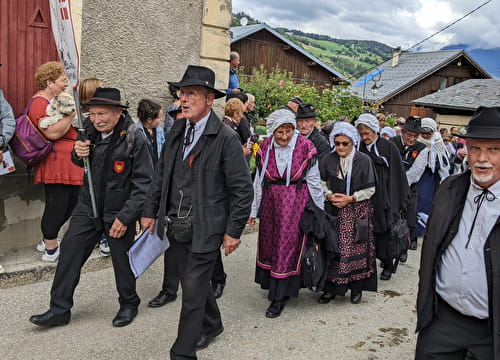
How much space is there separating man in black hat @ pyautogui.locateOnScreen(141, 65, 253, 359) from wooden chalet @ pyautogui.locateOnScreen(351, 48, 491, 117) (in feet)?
104

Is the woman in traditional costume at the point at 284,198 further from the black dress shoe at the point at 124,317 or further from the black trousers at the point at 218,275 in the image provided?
the black dress shoe at the point at 124,317

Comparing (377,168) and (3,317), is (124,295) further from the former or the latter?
(377,168)

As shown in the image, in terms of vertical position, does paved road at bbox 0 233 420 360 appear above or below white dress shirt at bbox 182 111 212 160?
below

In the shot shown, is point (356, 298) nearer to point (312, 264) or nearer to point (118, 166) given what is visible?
point (312, 264)

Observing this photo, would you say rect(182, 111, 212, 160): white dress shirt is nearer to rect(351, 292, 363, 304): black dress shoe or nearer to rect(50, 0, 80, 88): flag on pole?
rect(50, 0, 80, 88): flag on pole

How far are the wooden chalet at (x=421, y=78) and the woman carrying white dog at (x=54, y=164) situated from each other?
30670mm

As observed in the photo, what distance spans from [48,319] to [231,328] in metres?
1.55

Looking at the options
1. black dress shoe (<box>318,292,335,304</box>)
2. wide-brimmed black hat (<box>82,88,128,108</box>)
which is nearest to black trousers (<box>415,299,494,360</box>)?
black dress shoe (<box>318,292,335,304</box>)

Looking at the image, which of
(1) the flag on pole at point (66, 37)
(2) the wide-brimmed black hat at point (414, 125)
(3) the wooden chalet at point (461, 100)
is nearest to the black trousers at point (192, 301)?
(1) the flag on pole at point (66, 37)

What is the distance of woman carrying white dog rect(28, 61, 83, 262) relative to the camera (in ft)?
15.4

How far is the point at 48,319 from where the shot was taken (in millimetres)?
3807

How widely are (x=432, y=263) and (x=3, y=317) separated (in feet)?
11.6

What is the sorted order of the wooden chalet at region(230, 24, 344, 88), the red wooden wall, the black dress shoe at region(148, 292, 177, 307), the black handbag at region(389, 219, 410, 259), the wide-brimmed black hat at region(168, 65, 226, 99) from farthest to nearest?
1. the wooden chalet at region(230, 24, 344, 88)
2. the black handbag at region(389, 219, 410, 259)
3. the red wooden wall
4. the black dress shoe at region(148, 292, 177, 307)
5. the wide-brimmed black hat at region(168, 65, 226, 99)

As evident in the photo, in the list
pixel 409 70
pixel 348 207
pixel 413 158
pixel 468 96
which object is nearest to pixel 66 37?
pixel 348 207
